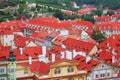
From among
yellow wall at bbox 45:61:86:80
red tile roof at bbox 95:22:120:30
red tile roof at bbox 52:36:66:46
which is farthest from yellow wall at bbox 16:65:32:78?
red tile roof at bbox 95:22:120:30

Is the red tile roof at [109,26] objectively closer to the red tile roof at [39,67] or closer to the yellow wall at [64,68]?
the yellow wall at [64,68]

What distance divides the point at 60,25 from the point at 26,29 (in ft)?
30.9

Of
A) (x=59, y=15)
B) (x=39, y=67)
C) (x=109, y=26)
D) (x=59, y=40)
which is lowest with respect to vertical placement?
(x=59, y=15)

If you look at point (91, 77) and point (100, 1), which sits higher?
point (91, 77)

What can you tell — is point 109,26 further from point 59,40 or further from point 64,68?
point 64,68

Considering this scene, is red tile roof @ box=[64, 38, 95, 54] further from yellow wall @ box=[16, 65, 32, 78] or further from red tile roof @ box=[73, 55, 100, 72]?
yellow wall @ box=[16, 65, 32, 78]

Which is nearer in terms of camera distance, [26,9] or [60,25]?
[60,25]

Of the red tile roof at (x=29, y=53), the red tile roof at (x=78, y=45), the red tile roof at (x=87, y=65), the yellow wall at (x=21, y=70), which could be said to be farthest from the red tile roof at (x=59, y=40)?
the yellow wall at (x=21, y=70)

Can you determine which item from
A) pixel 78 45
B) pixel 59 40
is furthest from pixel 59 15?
pixel 78 45

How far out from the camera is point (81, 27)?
4353 inches

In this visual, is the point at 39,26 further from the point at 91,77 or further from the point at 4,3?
the point at 91,77

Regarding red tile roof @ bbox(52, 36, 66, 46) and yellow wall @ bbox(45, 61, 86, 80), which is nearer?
yellow wall @ bbox(45, 61, 86, 80)

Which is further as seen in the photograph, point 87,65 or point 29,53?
point 29,53

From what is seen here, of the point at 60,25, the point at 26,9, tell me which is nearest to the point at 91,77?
the point at 60,25
